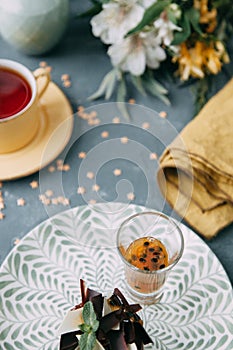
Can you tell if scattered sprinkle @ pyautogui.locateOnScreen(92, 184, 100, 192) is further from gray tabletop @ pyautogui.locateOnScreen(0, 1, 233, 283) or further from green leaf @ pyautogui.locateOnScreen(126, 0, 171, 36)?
green leaf @ pyautogui.locateOnScreen(126, 0, 171, 36)

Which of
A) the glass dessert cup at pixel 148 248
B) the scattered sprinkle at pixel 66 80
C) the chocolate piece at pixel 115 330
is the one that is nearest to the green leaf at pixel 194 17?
the scattered sprinkle at pixel 66 80

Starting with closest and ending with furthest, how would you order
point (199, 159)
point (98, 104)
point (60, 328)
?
point (60, 328), point (199, 159), point (98, 104)

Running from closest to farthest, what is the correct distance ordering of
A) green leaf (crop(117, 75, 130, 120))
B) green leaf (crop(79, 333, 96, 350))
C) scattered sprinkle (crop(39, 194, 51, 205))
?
green leaf (crop(79, 333, 96, 350)) → scattered sprinkle (crop(39, 194, 51, 205)) → green leaf (crop(117, 75, 130, 120))

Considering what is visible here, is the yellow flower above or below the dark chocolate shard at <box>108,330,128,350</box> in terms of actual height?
above

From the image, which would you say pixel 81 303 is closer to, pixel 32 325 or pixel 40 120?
pixel 32 325

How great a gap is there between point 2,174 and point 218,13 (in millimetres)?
495

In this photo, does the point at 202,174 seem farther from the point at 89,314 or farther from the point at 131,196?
the point at 89,314

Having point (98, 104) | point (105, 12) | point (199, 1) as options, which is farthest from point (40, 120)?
point (199, 1)

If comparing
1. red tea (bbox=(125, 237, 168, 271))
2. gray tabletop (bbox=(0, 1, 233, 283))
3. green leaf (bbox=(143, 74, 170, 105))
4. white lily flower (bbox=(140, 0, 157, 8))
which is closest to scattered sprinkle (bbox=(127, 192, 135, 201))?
gray tabletop (bbox=(0, 1, 233, 283))

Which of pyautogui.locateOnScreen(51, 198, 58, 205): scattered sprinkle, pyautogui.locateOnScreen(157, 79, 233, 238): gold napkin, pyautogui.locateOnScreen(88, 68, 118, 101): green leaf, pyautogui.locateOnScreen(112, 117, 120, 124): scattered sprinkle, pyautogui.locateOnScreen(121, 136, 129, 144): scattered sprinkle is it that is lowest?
pyautogui.locateOnScreen(157, 79, 233, 238): gold napkin

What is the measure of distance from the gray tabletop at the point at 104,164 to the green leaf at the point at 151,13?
0.45ft

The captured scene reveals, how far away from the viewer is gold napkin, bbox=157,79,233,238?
106 centimetres

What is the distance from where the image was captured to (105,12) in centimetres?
114

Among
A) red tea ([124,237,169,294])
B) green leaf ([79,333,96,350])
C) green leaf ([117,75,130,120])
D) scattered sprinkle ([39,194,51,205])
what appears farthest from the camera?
green leaf ([117,75,130,120])
